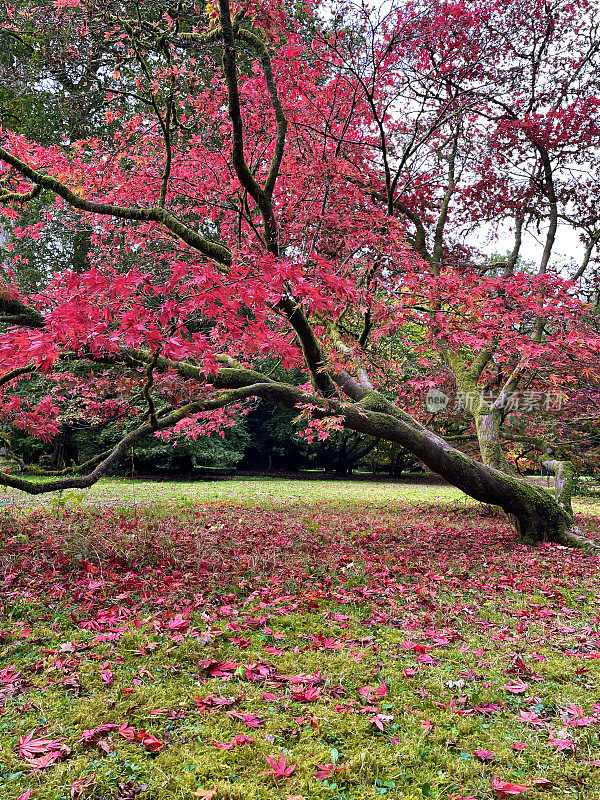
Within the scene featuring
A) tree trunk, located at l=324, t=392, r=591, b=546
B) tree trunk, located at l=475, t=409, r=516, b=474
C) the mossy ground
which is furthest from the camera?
tree trunk, located at l=475, t=409, r=516, b=474

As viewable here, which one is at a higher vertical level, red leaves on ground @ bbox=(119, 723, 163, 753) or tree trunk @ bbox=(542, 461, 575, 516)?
tree trunk @ bbox=(542, 461, 575, 516)

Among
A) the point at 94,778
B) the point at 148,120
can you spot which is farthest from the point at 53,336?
the point at 148,120

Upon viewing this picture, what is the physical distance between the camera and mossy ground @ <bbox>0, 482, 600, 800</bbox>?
2021mm

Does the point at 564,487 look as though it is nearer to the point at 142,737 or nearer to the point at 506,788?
the point at 506,788

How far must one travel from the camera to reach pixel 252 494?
1219cm

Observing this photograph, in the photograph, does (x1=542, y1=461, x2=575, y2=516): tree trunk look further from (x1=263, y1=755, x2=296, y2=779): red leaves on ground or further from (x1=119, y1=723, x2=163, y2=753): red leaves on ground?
(x1=119, y1=723, x2=163, y2=753): red leaves on ground

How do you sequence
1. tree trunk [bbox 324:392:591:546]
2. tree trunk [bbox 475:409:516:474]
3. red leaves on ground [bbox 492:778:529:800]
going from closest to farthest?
1. red leaves on ground [bbox 492:778:529:800]
2. tree trunk [bbox 324:392:591:546]
3. tree trunk [bbox 475:409:516:474]

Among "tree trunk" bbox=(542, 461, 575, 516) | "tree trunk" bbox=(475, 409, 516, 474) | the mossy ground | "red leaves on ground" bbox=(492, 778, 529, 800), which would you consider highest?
"tree trunk" bbox=(475, 409, 516, 474)

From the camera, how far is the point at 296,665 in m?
2.95

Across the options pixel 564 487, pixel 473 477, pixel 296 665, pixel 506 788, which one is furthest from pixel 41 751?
pixel 564 487

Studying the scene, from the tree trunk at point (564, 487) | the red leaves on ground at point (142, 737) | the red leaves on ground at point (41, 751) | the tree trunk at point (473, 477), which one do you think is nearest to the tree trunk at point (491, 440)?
the tree trunk at point (564, 487)

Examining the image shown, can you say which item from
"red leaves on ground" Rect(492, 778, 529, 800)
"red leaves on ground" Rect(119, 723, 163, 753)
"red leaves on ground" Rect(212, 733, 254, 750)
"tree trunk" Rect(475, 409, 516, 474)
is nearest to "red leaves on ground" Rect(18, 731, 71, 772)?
"red leaves on ground" Rect(119, 723, 163, 753)

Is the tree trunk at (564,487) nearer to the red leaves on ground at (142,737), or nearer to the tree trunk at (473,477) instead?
the tree trunk at (473,477)

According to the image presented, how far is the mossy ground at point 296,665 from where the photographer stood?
202cm
